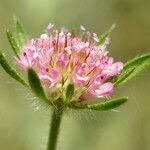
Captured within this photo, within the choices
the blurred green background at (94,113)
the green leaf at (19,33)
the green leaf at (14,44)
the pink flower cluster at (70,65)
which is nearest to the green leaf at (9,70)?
the pink flower cluster at (70,65)

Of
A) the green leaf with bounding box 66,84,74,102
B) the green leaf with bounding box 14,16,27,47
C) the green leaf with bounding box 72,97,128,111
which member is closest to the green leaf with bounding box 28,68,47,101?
the green leaf with bounding box 66,84,74,102

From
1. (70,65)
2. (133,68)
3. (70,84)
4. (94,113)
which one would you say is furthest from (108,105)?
(94,113)

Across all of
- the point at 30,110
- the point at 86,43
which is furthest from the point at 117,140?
the point at 86,43

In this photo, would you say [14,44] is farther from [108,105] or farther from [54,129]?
[108,105]

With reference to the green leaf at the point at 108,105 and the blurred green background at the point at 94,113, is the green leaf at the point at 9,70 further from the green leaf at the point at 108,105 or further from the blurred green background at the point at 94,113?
the blurred green background at the point at 94,113

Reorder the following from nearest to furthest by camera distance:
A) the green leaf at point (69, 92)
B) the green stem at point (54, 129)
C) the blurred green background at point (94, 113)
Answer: the green leaf at point (69, 92) < the green stem at point (54, 129) < the blurred green background at point (94, 113)


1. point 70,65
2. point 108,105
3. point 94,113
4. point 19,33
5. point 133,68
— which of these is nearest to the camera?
point 108,105

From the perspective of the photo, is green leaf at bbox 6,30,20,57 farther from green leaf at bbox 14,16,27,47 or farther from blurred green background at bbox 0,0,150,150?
blurred green background at bbox 0,0,150,150
